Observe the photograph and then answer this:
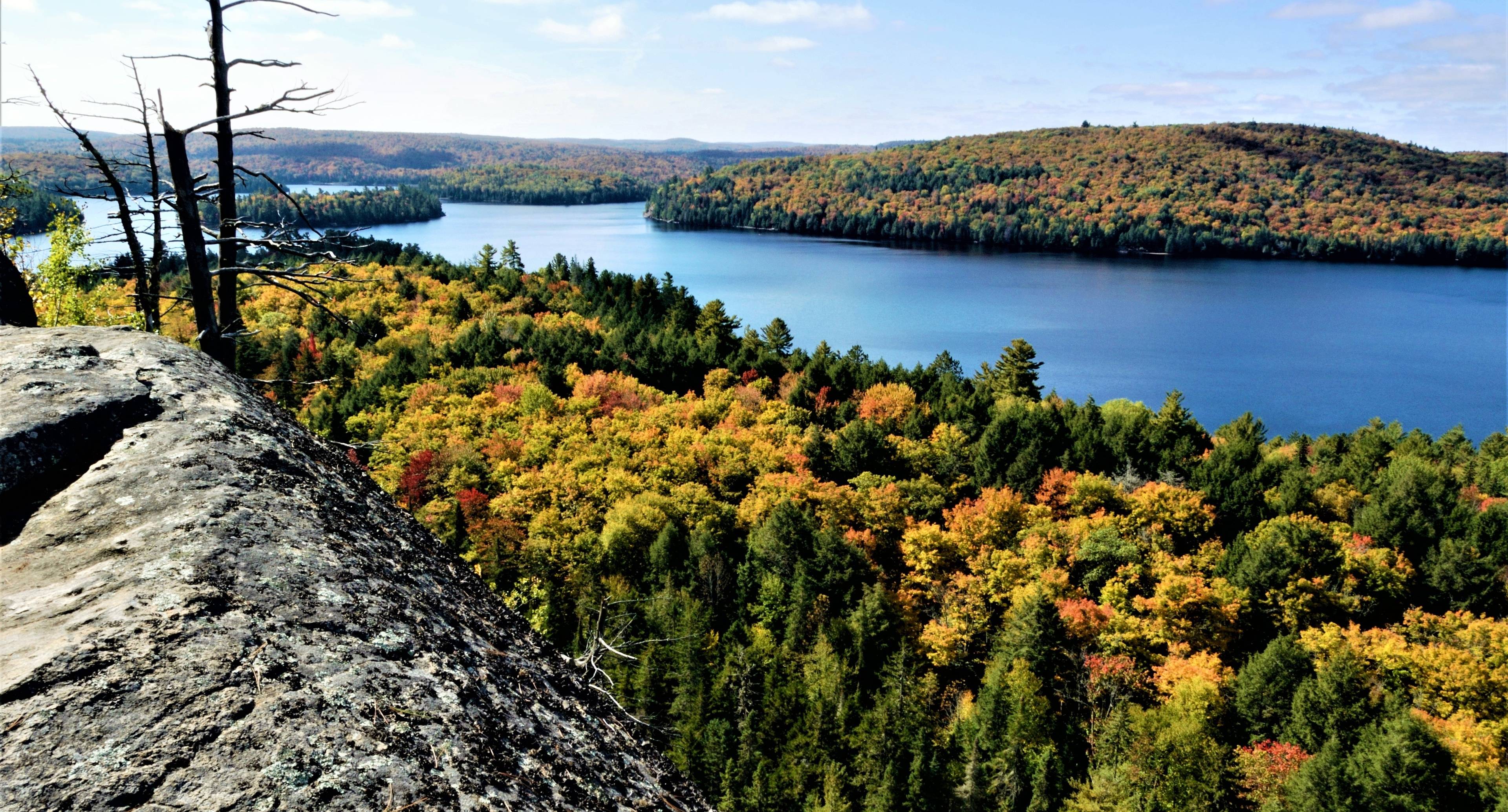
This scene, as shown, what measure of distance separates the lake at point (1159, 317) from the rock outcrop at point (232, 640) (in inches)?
2412

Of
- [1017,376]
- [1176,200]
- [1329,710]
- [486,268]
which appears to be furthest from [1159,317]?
[1176,200]

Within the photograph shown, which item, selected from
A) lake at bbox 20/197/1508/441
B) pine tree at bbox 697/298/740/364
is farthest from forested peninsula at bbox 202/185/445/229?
pine tree at bbox 697/298/740/364

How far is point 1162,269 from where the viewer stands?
12175 cm

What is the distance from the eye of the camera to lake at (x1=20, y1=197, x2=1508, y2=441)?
6288 cm

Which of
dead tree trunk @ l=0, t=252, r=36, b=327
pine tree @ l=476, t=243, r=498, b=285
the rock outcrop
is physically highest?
dead tree trunk @ l=0, t=252, r=36, b=327

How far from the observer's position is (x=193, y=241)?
6379mm

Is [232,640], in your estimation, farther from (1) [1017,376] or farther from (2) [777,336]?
(2) [777,336]

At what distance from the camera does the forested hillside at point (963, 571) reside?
981 inches

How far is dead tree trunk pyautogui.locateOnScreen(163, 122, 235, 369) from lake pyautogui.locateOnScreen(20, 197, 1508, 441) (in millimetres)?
58824

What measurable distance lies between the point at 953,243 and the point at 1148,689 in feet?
447

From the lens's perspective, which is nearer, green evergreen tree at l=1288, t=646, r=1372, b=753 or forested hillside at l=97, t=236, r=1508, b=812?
green evergreen tree at l=1288, t=646, r=1372, b=753

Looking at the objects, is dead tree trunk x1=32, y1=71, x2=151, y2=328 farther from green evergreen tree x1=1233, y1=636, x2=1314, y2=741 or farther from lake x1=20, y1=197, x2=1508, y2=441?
lake x1=20, y1=197, x2=1508, y2=441

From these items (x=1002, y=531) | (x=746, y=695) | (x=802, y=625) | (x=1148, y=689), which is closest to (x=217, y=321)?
(x=746, y=695)

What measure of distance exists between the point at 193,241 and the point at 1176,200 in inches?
6832
